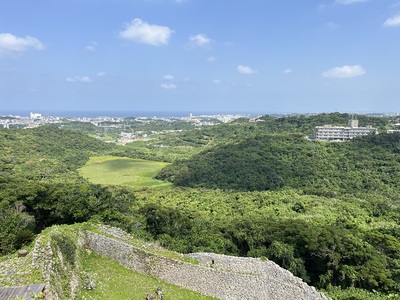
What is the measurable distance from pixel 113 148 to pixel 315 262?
84.1m

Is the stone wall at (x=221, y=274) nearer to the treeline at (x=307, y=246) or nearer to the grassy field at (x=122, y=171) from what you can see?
the treeline at (x=307, y=246)

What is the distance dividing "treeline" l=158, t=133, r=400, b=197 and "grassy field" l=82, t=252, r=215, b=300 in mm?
31569

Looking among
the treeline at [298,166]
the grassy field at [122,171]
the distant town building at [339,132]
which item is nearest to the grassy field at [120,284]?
the treeline at [298,166]

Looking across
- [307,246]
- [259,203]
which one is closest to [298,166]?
[259,203]

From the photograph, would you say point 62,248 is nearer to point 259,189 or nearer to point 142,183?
point 259,189

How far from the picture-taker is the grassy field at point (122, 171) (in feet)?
175

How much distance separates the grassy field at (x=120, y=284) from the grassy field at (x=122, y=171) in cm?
3745

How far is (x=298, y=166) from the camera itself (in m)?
48.9

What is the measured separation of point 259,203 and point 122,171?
1428 inches

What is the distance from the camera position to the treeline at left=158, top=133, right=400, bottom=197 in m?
44.0

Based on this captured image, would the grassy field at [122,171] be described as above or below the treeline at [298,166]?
below

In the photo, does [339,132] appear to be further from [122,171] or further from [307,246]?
[307,246]

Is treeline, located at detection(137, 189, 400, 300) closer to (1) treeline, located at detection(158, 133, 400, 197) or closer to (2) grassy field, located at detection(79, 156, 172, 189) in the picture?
(1) treeline, located at detection(158, 133, 400, 197)

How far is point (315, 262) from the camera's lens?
17062 mm
